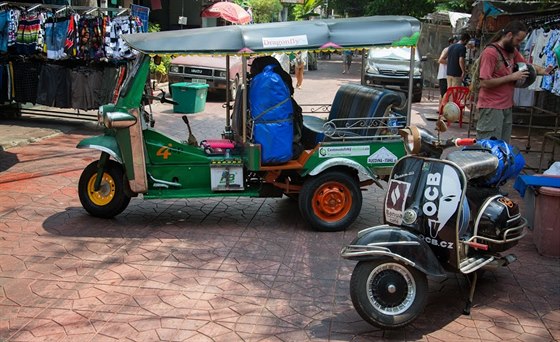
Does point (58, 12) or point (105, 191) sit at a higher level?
point (58, 12)

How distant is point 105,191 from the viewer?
6.20 m

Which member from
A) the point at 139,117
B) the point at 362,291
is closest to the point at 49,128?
the point at 139,117

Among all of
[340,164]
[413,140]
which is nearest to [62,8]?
[340,164]

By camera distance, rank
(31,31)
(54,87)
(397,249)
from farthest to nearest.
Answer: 1. (54,87)
2. (31,31)
3. (397,249)

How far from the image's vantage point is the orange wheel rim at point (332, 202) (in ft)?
20.0

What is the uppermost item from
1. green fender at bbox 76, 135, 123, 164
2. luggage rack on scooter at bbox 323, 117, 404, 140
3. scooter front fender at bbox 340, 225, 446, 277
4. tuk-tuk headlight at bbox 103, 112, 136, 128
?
tuk-tuk headlight at bbox 103, 112, 136, 128

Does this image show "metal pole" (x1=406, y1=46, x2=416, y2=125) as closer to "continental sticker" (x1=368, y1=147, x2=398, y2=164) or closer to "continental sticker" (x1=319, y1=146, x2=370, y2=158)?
"continental sticker" (x1=368, y1=147, x2=398, y2=164)

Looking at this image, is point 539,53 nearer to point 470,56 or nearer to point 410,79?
point 410,79

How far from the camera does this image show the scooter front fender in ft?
12.6

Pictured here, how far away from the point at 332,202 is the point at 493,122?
2.23 m

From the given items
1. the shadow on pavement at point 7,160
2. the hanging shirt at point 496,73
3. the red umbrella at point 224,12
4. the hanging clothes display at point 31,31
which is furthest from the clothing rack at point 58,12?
the red umbrella at point 224,12

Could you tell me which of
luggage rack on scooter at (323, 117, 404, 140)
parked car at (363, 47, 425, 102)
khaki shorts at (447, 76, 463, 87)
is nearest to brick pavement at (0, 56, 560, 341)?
luggage rack on scooter at (323, 117, 404, 140)

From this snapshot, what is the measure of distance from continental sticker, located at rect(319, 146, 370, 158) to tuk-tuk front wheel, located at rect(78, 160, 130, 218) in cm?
213

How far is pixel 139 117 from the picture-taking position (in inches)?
233
